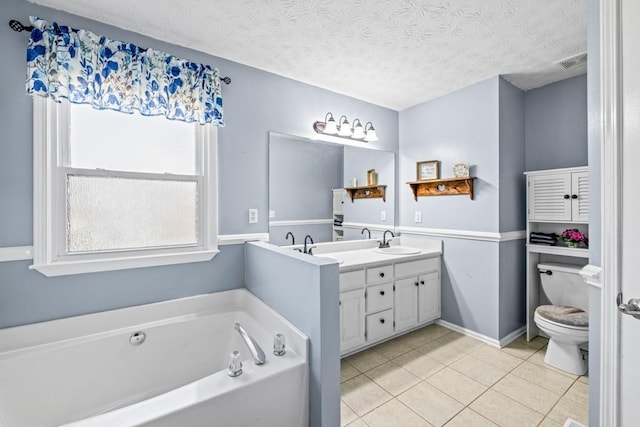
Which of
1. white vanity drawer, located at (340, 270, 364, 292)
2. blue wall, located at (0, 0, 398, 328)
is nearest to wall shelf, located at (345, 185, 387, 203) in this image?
blue wall, located at (0, 0, 398, 328)

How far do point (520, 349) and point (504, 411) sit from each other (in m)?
0.99

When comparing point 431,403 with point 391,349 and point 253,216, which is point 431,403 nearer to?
point 391,349

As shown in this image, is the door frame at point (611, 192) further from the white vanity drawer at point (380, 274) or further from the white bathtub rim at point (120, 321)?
the white vanity drawer at point (380, 274)

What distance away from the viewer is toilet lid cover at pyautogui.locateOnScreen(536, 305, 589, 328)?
2053 mm

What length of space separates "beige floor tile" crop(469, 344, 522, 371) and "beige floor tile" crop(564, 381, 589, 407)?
35 cm

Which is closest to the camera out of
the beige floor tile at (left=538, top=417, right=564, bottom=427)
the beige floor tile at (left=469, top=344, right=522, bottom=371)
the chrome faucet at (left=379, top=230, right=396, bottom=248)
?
the beige floor tile at (left=538, top=417, right=564, bottom=427)

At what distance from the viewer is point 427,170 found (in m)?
3.05

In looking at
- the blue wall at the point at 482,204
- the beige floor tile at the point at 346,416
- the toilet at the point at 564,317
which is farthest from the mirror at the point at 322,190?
the toilet at the point at 564,317

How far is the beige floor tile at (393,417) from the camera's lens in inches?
65.0

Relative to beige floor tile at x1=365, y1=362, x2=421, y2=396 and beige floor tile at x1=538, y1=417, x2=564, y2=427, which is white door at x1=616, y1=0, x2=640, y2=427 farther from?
beige floor tile at x1=365, y1=362, x2=421, y2=396

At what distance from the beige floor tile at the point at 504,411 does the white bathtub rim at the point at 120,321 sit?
50.9 inches

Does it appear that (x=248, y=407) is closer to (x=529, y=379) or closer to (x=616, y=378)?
(x=616, y=378)

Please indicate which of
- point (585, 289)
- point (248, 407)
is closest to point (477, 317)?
point (585, 289)

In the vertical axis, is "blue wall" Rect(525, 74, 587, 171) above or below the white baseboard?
above
